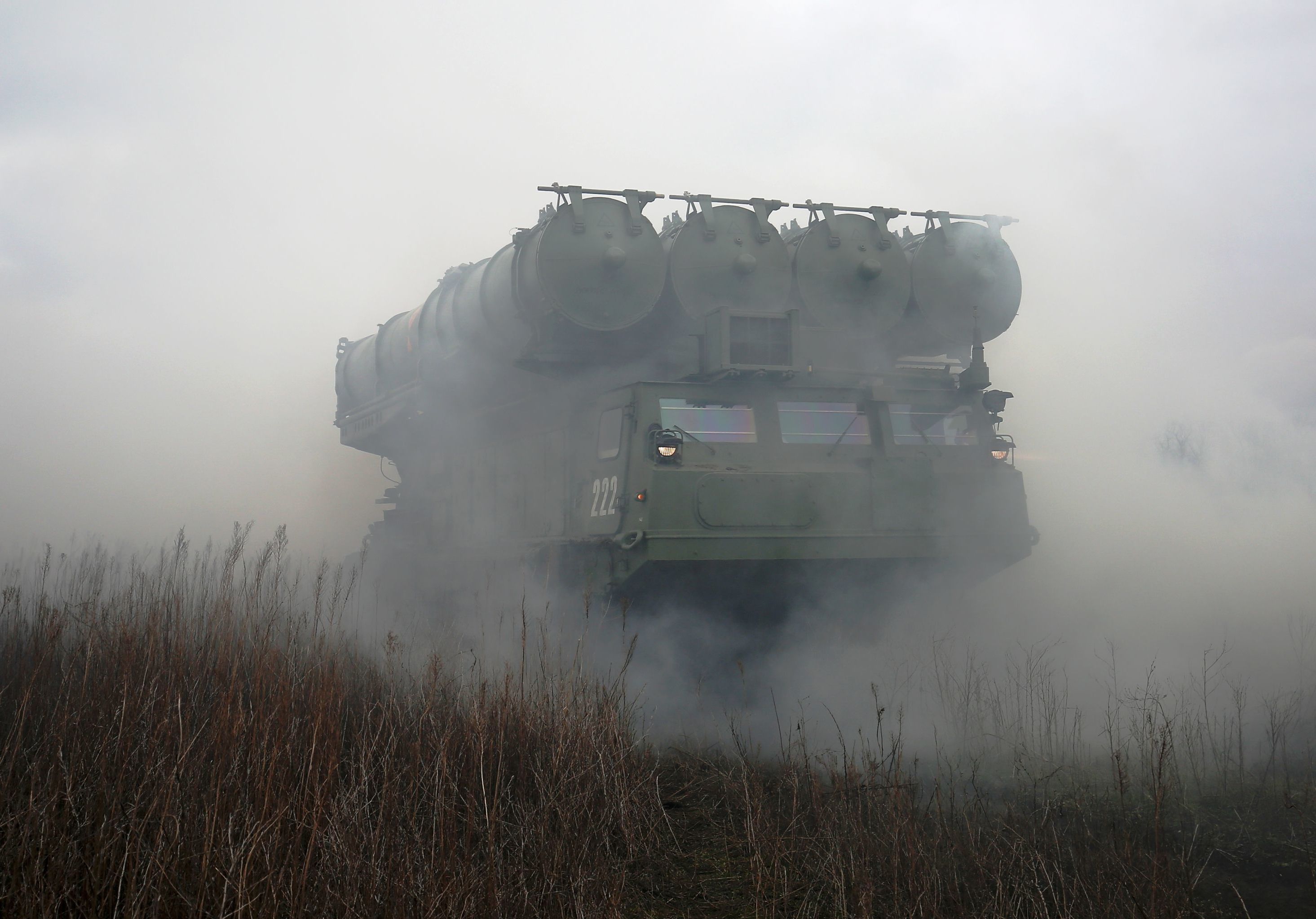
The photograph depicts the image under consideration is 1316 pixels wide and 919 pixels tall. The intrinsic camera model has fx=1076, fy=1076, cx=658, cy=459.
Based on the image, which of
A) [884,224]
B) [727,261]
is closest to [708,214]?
[727,261]

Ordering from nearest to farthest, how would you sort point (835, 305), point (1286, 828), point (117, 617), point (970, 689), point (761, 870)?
1. point (761, 870)
2. point (1286, 828)
3. point (117, 617)
4. point (970, 689)
5. point (835, 305)

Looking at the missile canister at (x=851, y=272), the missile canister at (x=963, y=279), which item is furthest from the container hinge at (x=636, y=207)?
the missile canister at (x=963, y=279)

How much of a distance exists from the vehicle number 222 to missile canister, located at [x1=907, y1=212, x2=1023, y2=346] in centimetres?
289

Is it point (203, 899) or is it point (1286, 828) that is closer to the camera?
point (203, 899)

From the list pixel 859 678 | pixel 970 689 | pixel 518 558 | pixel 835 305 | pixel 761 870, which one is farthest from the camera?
pixel 518 558

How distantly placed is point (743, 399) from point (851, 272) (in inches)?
57.8

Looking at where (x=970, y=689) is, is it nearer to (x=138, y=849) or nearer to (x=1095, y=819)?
(x=1095, y=819)

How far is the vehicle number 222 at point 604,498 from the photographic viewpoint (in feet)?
24.2

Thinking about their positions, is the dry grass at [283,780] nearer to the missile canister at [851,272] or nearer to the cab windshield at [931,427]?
the cab windshield at [931,427]

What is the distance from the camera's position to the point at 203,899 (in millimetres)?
2945

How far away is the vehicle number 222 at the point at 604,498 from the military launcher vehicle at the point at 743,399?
0.02 m

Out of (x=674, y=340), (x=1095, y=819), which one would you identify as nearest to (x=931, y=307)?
(x=674, y=340)

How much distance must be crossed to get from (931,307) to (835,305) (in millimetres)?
833

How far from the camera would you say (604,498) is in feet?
24.8
